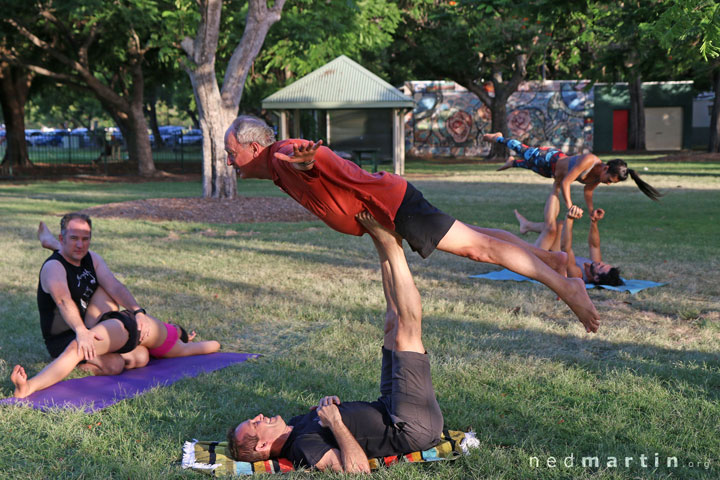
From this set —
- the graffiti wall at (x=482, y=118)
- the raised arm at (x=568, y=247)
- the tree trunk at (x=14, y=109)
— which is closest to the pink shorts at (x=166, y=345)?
the raised arm at (x=568, y=247)

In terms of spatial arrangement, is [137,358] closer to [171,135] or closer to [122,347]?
[122,347]

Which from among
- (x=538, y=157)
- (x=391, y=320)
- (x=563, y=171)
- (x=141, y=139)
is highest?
(x=141, y=139)

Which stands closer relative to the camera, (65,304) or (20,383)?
→ (20,383)

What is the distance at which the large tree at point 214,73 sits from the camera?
1541 cm

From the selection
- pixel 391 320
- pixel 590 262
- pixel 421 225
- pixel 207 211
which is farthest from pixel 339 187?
pixel 207 211

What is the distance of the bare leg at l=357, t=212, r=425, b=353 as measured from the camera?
374 cm

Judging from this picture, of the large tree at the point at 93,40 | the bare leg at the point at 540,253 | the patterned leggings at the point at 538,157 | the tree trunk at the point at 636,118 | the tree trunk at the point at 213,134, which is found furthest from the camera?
the tree trunk at the point at 636,118

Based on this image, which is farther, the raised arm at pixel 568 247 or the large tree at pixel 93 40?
the large tree at pixel 93 40

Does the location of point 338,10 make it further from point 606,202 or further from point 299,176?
point 299,176

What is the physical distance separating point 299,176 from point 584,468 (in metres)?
2.13

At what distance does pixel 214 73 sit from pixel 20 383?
485 inches

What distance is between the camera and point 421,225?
3664 millimetres

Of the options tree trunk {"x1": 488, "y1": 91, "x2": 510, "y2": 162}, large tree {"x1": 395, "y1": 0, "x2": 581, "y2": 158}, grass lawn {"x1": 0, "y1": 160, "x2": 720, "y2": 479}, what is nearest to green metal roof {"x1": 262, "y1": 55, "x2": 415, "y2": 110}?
large tree {"x1": 395, "y1": 0, "x2": 581, "y2": 158}

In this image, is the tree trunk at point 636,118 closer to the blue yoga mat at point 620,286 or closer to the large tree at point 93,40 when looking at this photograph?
the large tree at point 93,40
